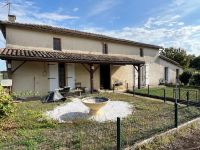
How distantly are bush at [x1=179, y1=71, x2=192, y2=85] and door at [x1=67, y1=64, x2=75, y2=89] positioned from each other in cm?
1623

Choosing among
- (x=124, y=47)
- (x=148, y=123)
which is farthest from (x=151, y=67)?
(x=148, y=123)

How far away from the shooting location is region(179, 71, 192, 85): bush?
26000 mm

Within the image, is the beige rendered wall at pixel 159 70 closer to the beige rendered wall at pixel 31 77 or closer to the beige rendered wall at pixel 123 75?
the beige rendered wall at pixel 123 75

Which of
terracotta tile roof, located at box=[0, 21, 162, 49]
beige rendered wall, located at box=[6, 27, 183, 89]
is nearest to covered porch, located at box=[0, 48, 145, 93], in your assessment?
beige rendered wall, located at box=[6, 27, 183, 89]

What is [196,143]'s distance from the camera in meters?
6.75

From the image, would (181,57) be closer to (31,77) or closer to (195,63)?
(195,63)

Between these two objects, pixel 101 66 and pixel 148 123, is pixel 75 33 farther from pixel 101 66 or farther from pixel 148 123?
pixel 148 123

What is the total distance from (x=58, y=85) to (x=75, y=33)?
4690 millimetres

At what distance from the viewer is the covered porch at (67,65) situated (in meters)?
13.0

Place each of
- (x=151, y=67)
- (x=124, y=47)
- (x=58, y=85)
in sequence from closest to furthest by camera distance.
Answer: (x=58, y=85)
(x=124, y=47)
(x=151, y=67)

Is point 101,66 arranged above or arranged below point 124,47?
below

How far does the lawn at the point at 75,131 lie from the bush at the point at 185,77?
18.0 m

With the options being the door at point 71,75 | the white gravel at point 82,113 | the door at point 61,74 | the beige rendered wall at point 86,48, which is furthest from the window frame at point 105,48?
the white gravel at point 82,113

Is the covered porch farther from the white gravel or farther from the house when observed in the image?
the white gravel
